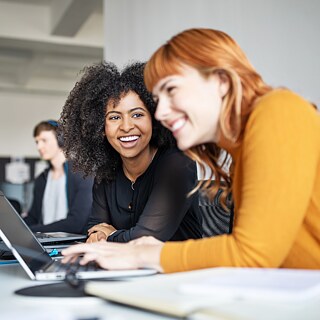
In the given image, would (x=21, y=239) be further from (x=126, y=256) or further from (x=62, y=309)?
(x=62, y=309)

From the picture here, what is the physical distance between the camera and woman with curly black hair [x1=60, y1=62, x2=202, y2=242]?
1.68 meters

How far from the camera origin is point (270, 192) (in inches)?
36.2

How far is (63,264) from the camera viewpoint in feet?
3.57

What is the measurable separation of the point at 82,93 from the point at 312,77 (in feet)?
4.22

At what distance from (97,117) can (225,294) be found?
1.27m

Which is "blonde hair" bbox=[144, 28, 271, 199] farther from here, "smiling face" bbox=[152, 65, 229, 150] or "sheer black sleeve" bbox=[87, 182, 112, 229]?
"sheer black sleeve" bbox=[87, 182, 112, 229]

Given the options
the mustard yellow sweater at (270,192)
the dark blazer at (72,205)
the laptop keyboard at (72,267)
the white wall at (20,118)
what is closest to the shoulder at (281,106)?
the mustard yellow sweater at (270,192)

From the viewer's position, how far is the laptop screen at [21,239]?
1.10m

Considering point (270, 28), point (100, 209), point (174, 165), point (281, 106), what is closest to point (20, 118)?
point (270, 28)

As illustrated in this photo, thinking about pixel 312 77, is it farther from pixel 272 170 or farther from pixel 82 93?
pixel 272 170

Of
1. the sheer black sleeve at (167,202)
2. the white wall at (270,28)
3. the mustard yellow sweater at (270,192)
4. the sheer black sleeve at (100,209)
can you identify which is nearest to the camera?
the mustard yellow sweater at (270,192)

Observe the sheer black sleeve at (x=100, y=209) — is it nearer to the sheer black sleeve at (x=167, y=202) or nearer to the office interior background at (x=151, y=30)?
the sheer black sleeve at (x=167, y=202)

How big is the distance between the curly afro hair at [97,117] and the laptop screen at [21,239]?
0.52 metres

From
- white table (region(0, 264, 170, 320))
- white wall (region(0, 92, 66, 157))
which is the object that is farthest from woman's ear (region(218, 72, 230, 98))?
white wall (region(0, 92, 66, 157))
